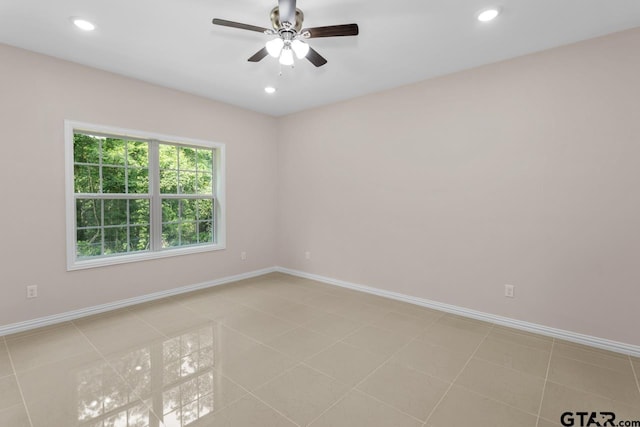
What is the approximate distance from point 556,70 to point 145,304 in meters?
5.01

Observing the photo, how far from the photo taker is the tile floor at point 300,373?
5.98 feet

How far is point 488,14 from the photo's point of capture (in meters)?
2.33

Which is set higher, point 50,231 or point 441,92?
point 441,92

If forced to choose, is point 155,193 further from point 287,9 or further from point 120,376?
point 287,9

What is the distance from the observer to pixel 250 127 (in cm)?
487

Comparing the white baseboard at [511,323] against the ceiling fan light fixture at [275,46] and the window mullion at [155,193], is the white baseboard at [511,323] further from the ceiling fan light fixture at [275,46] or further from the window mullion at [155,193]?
the ceiling fan light fixture at [275,46]

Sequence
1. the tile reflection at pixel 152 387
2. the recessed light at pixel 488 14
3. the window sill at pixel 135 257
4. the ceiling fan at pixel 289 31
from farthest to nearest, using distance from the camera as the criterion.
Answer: the window sill at pixel 135 257
the recessed light at pixel 488 14
the ceiling fan at pixel 289 31
the tile reflection at pixel 152 387

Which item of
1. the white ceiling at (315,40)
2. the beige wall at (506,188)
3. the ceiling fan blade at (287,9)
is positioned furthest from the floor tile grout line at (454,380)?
the white ceiling at (315,40)

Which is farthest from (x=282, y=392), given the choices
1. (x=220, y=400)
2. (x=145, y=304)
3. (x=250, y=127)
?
(x=250, y=127)

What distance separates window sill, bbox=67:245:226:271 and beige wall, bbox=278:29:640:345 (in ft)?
6.22

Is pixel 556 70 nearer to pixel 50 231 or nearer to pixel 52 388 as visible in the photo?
pixel 52 388

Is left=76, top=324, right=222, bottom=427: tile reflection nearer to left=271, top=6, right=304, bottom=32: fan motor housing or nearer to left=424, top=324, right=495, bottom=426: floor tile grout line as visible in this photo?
left=424, top=324, right=495, bottom=426: floor tile grout line

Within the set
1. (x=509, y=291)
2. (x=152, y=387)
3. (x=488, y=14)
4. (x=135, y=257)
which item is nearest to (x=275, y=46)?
(x=488, y=14)

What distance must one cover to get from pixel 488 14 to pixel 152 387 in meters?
3.68
